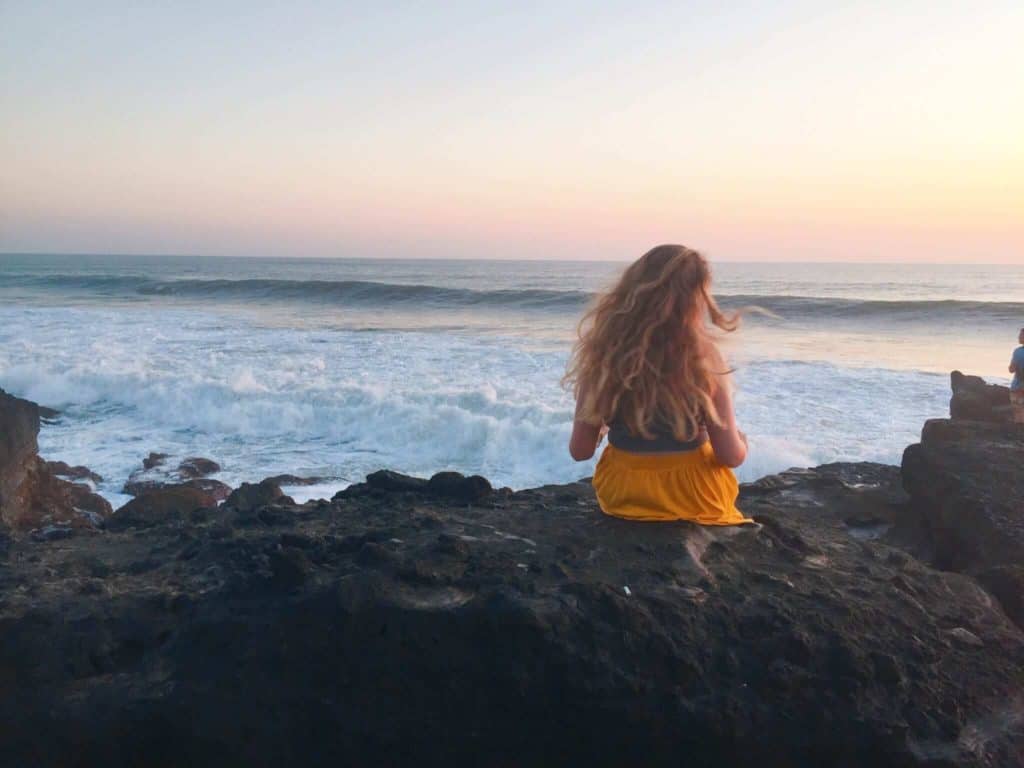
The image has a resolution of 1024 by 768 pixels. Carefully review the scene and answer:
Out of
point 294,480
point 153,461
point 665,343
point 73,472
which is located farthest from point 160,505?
point 665,343

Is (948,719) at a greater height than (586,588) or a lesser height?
lesser

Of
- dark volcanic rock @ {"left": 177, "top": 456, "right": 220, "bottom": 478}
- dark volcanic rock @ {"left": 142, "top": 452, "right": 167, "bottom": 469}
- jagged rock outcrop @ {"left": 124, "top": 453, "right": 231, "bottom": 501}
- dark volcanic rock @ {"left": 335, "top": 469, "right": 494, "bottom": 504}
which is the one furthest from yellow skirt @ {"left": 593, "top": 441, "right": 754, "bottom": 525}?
dark volcanic rock @ {"left": 142, "top": 452, "right": 167, "bottom": 469}

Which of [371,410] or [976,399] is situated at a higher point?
[976,399]

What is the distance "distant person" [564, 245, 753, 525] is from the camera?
10.6 ft

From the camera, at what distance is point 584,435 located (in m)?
3.51

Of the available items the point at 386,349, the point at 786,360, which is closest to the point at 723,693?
the point at 786,360

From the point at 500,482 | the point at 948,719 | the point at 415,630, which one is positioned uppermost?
the point at 415,630

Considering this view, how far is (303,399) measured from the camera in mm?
11023

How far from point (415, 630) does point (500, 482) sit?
5583mm

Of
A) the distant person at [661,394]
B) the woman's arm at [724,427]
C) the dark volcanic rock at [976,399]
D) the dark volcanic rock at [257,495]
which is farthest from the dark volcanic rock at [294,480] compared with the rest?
the dark volcanic rock at [976,399]

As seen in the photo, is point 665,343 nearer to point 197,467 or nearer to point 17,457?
point 17,457

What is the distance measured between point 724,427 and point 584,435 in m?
0.58

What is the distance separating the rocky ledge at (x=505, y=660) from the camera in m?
2.56

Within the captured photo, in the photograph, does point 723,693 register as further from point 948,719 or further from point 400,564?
point 400,564
